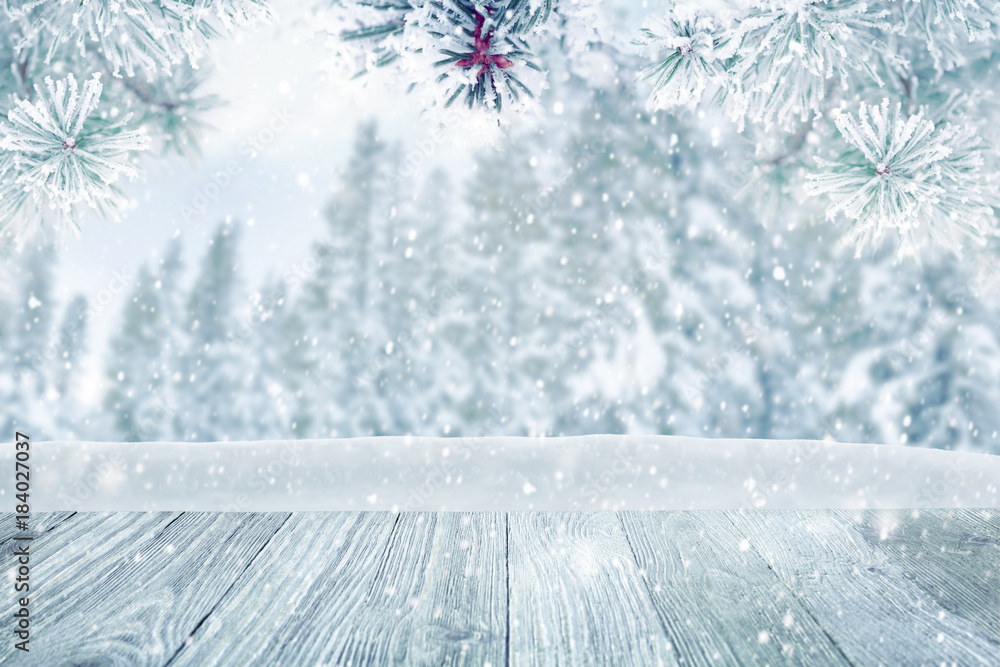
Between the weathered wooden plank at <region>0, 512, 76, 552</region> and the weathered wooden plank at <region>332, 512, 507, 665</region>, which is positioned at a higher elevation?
the weathered wooden plank at <region>332, 512, 507, 665</region>

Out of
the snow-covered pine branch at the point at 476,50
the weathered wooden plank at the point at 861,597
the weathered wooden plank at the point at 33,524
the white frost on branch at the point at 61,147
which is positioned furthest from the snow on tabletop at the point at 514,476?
the snow-covered pine branch at the point at 476,50

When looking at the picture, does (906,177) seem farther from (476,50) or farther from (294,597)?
(294,597)

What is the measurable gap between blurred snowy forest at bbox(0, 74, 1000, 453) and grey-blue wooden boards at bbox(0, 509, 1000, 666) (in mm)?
451

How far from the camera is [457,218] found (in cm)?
182

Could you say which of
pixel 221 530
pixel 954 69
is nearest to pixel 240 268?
pixel 221 530

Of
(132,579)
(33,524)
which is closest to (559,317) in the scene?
(132,579)

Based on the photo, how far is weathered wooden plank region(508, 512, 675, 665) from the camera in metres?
0.81

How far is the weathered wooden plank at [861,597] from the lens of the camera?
0.82 meters

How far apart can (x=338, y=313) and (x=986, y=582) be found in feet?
5.34

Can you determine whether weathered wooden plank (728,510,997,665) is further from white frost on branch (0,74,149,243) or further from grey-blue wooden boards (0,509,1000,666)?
white frost on branch (0,74,149,243)

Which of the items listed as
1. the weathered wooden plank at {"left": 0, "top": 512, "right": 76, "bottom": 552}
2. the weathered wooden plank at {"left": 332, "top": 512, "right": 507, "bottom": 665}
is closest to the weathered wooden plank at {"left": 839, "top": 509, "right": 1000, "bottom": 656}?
the weathered wooden plank at {"left": 332, "top": 512, "right": 507, "bottom": 665}

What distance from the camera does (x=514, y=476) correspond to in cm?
147

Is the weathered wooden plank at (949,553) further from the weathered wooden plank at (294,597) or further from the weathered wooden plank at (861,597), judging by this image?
the weathered wooden plank at (294,597)

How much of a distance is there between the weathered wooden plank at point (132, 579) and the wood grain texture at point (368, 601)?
0.06m
